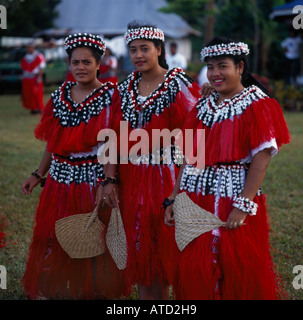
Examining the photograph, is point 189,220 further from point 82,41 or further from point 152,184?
point 82,41

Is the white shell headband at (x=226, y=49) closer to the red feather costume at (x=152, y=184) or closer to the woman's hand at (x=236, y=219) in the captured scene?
the red feather costume at (x=152, y=184)

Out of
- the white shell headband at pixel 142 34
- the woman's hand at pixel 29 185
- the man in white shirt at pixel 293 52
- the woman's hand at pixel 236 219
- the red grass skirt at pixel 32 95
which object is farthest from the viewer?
the man in white shirt at pixel 293 52

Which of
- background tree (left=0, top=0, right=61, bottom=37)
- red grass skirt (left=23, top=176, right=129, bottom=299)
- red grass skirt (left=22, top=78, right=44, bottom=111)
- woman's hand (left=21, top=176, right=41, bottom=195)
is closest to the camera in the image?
red grass skirt (left=23, top=176, right=129, bottom=299)

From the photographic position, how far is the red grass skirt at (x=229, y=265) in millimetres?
2789

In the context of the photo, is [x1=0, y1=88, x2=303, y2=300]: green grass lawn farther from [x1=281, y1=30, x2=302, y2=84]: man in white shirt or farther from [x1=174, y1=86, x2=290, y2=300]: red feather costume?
[x1=281, y1=30, x2=302, y2=84]: man in white shirt

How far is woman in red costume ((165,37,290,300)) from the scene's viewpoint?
9.05 feet

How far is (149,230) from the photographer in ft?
10.8

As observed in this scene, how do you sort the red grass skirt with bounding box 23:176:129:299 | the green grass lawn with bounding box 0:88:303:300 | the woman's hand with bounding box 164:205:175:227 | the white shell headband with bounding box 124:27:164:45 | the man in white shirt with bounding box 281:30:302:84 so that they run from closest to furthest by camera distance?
the woman's hand with bounding box 164:205:175:227 → the white shell headband with bounding box 124:27:164:45 → the red grass skirt with bounding box 23:176:129:299 → the green grass lawn with bounding box 0:88:303:300 → the man in white shirt with bounding box 281:30:302:84

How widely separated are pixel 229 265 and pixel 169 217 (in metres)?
0.48

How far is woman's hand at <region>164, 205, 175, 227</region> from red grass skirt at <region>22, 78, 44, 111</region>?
1205 centimetres

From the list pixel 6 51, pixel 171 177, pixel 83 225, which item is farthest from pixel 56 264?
pixel 6 51

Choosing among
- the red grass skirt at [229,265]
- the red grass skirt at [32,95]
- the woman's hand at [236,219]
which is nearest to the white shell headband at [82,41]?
the red grass skirt at [229,265]

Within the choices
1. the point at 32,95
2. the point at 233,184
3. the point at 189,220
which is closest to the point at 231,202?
the point at 233,184

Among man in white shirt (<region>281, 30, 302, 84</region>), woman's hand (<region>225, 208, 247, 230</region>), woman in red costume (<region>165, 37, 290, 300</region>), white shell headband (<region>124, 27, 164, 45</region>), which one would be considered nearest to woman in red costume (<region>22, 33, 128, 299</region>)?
white shell headband (<region>124, 27, 164, 45</region>)
